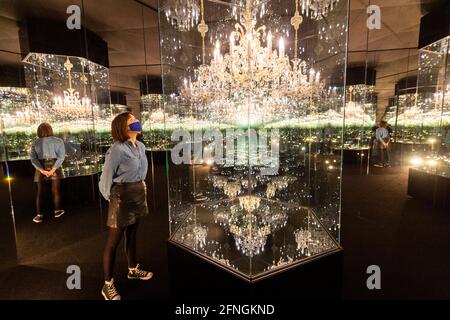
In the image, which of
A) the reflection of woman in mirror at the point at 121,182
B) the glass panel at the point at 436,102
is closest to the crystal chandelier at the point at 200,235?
the reflection of woman in mirror at the point at 121,182

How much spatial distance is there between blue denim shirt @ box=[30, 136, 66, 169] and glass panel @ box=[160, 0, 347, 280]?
69.1 inches

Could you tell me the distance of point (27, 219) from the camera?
3.20m

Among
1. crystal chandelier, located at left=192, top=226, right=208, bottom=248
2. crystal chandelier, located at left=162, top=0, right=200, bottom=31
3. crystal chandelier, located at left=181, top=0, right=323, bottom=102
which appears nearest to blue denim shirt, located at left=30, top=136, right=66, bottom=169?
crystal chandelier, located at left=181, top=0, right=323, bottom=102

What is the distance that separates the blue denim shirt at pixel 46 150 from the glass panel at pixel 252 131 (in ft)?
5.76

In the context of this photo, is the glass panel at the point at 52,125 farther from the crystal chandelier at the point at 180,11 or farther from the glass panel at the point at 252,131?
the crystal chandelier at the point at 180,11

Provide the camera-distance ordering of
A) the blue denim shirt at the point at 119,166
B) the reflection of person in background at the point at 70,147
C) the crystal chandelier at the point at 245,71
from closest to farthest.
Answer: the blue denim shirt at the point at 119,166, the crystal chandelier at the point at 245,71, the reflection of person in background at the point at 70,147

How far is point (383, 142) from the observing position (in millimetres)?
7000

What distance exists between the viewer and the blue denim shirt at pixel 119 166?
1.50m

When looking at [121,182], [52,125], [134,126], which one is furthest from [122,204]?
[52,125]

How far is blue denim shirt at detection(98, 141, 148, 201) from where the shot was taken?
4.93 ft

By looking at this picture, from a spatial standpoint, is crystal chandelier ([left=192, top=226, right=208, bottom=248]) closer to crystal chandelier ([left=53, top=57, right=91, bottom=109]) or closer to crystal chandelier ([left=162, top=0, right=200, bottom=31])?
crystal chandelier ([left=162, top=0, right=200, bottom=31])

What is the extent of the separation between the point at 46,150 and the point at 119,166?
2241 millimetres

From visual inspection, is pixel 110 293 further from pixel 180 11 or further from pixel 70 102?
pixel 70 102

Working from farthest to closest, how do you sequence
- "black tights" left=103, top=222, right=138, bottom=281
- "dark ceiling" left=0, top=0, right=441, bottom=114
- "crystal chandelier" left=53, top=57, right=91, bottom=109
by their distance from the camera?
"crystal chandelier" left=53, top=57, right=91, bottom=109, "dark ceiling" left=0, top=0, right=441, bottom=114, "black tights" left=103, top=222, right=138, bottom=281
